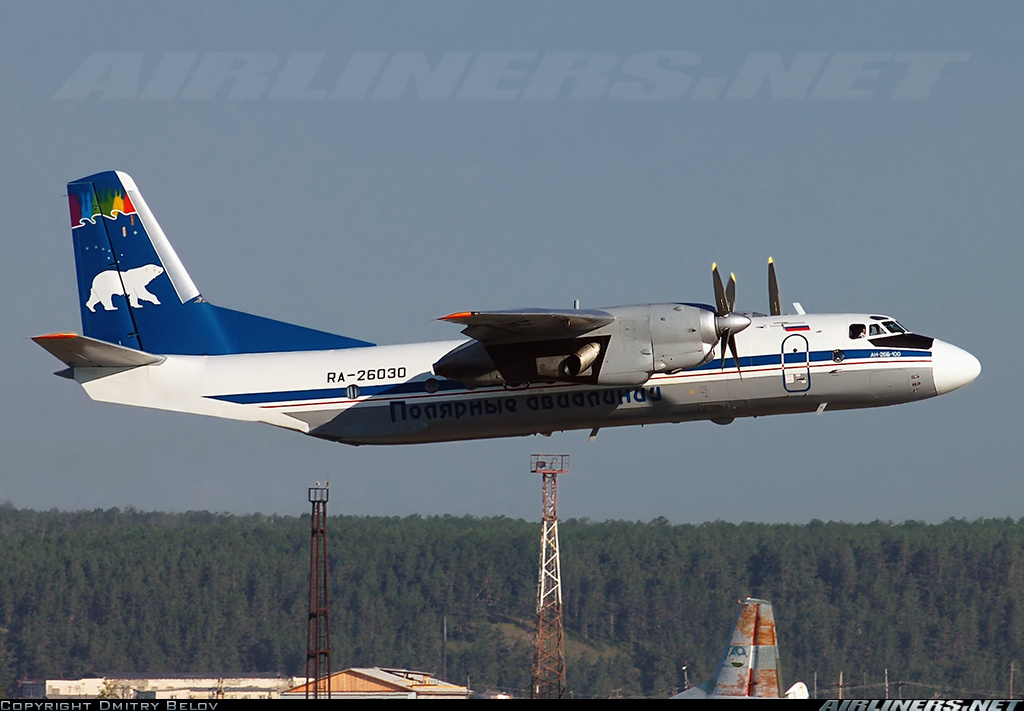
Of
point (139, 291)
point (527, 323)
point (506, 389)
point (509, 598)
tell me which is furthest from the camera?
point (509, 598)

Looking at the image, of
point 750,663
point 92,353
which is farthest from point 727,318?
point 92,353

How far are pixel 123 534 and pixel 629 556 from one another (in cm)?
3197

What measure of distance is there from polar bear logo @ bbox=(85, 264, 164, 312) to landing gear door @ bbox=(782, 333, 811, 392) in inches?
593

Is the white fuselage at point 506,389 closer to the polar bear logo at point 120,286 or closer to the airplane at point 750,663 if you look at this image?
the polar bear logo at point 120,286

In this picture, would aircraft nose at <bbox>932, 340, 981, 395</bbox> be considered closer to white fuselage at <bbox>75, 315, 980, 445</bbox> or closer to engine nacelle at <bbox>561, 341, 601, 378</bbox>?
white fuselage at <bbox>75, 315, 980, 445</bbox>

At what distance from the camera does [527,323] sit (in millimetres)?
28000

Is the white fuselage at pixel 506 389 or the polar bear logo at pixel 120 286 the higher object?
the polar bear logo at pixel 120 286

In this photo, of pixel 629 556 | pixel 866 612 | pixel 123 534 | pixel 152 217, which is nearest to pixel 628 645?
pixel 629 556

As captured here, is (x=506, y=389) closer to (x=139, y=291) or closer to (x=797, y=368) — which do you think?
(x=797, y=368)

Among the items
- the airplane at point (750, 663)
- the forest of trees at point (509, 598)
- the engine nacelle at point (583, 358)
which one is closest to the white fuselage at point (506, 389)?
the engine nacelle at point (583, 358)

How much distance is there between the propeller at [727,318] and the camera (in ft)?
93.5

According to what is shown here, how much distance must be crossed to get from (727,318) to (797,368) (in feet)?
7.01

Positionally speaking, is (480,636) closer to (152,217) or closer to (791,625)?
(791,625)

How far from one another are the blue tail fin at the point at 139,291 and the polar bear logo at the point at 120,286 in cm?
2
